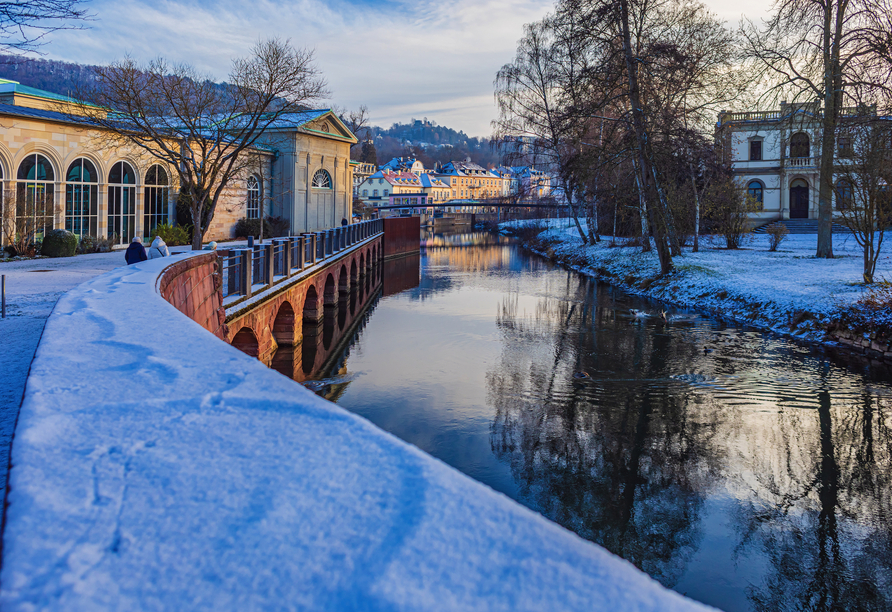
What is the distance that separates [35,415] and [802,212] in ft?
160

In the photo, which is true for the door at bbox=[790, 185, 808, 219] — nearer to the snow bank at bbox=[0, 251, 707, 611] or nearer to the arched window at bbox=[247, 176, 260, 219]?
the arched window at bbox=[247, 176, 260, 219]

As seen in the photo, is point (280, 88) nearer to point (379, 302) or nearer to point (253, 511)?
point (379, 302)

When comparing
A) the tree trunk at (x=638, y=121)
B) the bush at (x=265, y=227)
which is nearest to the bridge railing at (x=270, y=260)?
the tree trunk at (x=638, y=121)

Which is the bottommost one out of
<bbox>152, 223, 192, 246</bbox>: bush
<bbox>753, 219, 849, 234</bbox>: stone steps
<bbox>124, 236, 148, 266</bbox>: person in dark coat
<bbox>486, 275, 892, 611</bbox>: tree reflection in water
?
<bbox>486, 275, 892, 611</bbox>: tree reflection in water

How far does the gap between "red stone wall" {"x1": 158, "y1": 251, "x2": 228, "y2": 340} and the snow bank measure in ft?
14.8

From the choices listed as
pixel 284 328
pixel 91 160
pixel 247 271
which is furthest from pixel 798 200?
pixel 247 271

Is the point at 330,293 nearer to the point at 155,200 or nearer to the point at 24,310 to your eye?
the point at 155,200

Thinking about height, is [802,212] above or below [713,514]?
above

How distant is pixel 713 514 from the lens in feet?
23.1

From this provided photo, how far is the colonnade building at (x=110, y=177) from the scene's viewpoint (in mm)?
21844

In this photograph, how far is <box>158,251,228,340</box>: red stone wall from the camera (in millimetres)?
6977

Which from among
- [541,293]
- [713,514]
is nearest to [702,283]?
[541,293]

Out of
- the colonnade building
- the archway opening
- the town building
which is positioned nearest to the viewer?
the colonnade building

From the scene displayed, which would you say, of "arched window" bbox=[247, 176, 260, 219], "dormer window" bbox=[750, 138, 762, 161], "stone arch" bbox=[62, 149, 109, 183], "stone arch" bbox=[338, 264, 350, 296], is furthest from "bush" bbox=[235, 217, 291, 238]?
"dormer window" bbox=[750, 138, 762, 161]
